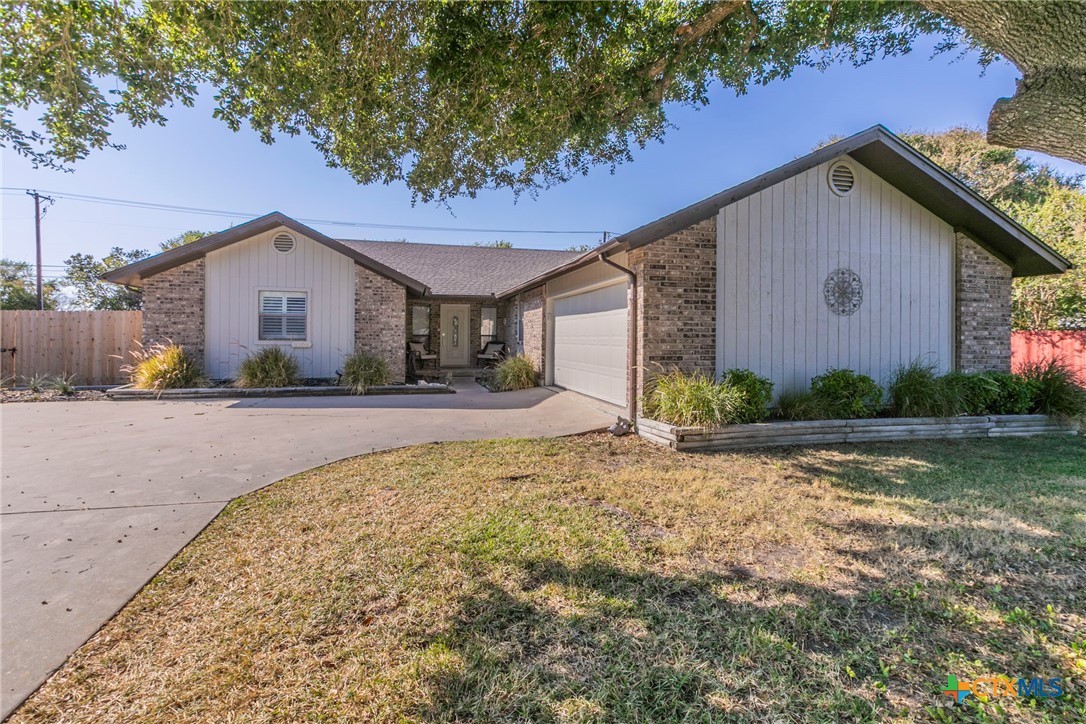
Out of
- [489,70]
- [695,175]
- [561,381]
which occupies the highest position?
[695,175]

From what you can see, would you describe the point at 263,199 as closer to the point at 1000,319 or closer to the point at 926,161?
the point at 926,161

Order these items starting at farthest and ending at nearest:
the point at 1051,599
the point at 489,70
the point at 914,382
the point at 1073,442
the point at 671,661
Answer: the point at 914,382 → the point at 1073,442 → the point at 489,70 → the point at 1051,599 → the point at 671,661

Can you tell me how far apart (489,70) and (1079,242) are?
15523 mm

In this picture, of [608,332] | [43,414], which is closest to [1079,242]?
[608,332]

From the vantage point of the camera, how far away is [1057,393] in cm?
787

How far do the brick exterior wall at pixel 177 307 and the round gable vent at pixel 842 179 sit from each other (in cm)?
1371

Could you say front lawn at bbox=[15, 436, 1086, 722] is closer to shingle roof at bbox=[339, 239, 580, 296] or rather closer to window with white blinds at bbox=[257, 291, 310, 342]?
window with white blinds at bbox=[257, 291, 310, 342]

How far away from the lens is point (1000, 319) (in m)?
8.75

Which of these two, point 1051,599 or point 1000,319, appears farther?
point 1000,319

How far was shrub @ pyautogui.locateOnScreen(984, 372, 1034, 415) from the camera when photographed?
7730 millimetres

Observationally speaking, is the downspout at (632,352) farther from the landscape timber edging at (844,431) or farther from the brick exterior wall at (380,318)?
the brick exterior wall at (380,318)

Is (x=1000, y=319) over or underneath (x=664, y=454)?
over

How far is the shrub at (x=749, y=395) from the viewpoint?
6.68 meters

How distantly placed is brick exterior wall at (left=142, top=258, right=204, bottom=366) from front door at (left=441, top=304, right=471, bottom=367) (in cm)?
745
